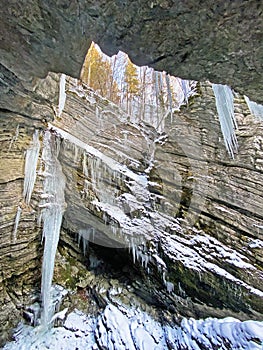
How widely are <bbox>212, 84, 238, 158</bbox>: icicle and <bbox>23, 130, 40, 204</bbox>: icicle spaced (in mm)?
3691

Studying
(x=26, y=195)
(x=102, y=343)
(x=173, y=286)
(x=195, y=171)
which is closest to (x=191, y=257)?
(x=173, y=286)

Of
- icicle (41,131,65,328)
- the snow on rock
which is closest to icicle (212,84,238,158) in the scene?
the snow on rock

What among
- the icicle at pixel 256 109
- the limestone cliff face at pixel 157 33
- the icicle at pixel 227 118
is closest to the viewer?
the limestone cliff face at pixel 157 33

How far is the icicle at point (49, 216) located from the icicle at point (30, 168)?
1.12 ft

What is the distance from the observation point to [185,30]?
1278 mm

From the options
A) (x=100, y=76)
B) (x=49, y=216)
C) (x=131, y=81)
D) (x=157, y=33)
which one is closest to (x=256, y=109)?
(x=157, y=33)

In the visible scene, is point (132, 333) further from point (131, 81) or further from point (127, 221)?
point (131, 81)

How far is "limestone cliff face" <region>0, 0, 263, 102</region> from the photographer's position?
1166 millimetres

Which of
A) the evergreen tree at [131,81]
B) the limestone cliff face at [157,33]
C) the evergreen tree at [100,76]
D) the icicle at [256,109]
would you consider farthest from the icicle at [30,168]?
the evergreen tree at [131,81]

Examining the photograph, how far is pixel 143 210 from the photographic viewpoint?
548 cm

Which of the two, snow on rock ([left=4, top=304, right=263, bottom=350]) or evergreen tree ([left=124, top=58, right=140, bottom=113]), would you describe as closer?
snow on rock ([left=4, top=304, right=263, bottom=350])

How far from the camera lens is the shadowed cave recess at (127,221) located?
13.7ft

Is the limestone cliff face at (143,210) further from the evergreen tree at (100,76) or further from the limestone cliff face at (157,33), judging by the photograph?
the evergreen tree at (100,76)

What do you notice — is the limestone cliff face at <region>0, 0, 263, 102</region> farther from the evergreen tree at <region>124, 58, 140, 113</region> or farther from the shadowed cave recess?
the evergreen tree at <region>124, 58, 140, 113</region>
